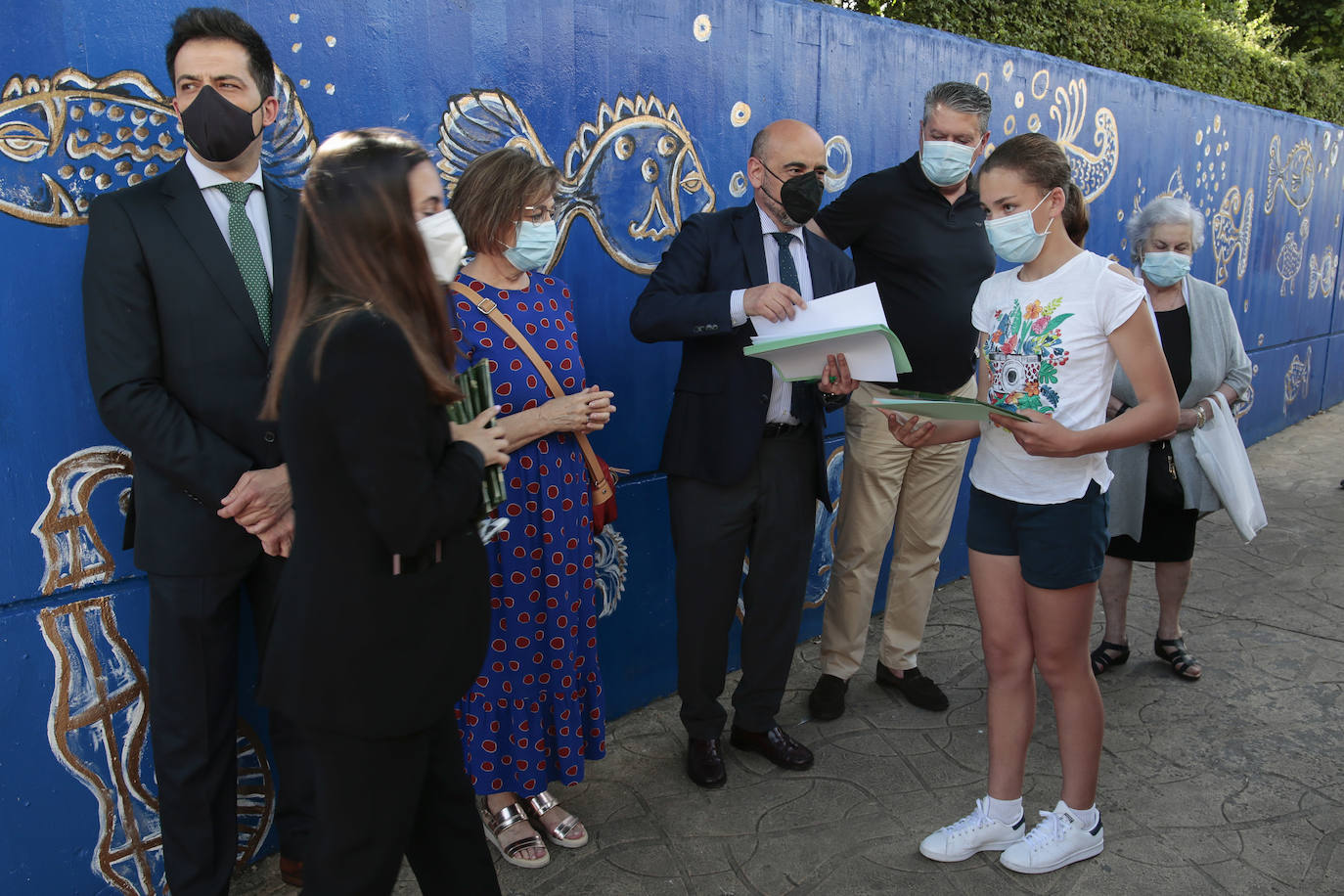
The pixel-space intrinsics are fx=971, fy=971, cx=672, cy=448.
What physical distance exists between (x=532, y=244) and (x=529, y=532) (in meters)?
0.80

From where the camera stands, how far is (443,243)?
1936mm

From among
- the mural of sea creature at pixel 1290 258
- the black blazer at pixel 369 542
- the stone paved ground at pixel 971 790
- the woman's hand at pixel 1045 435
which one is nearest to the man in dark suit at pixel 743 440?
the stone paved ground at pixel 971 790

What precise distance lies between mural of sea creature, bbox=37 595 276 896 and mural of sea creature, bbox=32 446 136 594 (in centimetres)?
7

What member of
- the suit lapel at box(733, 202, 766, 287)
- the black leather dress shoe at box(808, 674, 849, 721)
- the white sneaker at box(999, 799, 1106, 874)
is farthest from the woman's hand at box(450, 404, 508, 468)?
the black leather dress shoe at box(808, 674, 849, 721)

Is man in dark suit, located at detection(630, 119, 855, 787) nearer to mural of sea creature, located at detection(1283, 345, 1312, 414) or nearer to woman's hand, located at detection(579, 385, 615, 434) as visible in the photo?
woman's hand, located at detection(579, 385, 615, 434)

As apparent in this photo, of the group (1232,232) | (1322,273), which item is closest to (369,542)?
(1232,232)

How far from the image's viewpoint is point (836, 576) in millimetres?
3793

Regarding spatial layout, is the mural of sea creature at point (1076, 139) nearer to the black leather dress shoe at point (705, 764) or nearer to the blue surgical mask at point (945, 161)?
the blue surgical mask at point (945, 161)

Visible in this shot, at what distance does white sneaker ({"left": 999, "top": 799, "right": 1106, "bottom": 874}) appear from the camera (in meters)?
2.73

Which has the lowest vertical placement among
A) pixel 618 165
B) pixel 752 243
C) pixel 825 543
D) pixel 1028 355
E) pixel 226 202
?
pixel 825 543

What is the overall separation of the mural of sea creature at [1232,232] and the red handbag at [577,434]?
639 cm

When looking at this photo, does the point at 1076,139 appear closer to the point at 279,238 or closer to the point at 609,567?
the point at 609,567

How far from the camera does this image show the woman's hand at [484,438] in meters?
1.89

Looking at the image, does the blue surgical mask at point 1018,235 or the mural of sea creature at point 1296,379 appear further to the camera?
the mural of sea creature at point 1296,379
